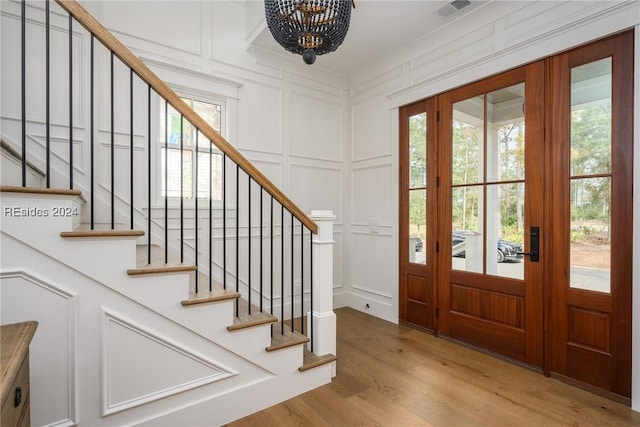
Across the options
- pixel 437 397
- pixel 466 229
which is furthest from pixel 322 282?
pixel 466 229

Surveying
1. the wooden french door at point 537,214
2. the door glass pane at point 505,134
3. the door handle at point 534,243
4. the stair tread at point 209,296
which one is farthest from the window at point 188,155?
the door handle at point 534,243

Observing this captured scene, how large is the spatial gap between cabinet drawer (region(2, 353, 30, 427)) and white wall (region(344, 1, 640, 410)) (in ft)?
10.1

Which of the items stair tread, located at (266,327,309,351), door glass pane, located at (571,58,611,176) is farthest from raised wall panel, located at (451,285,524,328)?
stair tread, located at (266,327,309,351)

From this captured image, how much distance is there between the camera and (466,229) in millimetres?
2979

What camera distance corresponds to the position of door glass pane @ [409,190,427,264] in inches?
132

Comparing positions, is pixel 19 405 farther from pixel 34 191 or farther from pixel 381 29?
pixel 381 29

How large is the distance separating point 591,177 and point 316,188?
260 cm

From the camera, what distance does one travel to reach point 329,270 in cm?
238

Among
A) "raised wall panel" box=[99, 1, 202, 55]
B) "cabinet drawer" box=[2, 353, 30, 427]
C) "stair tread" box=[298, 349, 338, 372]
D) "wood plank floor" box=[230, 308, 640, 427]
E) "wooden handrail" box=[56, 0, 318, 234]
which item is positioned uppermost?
"raised wall panel" box=[99, 1, 202, 55]

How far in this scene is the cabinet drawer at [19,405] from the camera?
846mm

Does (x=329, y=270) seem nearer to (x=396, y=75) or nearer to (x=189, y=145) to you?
(x=189, y=145)

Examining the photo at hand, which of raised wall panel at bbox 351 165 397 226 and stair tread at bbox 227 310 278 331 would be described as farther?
raised wall panel at bbox 351 165 397 226

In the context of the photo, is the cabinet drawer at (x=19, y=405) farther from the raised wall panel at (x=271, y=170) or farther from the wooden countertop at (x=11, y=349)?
the raised wall panel at (x=271, y=170)

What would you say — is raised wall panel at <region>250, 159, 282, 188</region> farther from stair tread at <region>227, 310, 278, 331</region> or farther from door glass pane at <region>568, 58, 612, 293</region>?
door glass pane at <region>568, 58, 612, 293</region>
